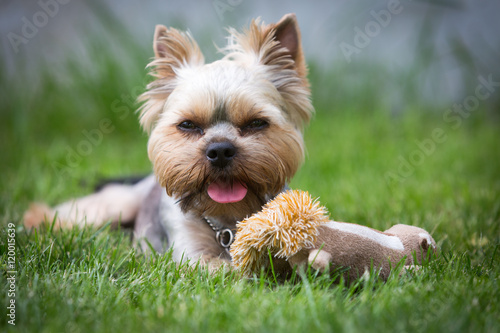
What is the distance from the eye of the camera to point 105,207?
456 centimetres

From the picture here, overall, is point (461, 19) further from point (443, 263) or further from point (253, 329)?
point (253, 329)

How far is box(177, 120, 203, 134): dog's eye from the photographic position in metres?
3.35

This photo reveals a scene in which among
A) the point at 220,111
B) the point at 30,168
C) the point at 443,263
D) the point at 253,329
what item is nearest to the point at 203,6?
the point at 30,168

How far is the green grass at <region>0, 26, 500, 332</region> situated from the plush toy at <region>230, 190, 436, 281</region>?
11 centimetres

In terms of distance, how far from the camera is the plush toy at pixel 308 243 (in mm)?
2623

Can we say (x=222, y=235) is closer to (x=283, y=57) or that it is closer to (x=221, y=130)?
(x=221, y=130)

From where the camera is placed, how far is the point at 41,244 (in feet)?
11.1

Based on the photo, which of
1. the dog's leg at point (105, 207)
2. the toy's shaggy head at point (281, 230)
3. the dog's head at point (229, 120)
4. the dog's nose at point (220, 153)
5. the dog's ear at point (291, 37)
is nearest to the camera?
the toy's shaggy head at point (281, 230)

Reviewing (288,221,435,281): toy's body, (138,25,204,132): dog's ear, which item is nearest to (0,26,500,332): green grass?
(288,221,435,281): toy's body

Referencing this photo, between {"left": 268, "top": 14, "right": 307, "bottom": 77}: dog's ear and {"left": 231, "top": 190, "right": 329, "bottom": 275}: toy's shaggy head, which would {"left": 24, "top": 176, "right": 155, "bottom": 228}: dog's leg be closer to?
{"left": 268, "top": 14, "right": 307, "bottom": 77}: dog's ear

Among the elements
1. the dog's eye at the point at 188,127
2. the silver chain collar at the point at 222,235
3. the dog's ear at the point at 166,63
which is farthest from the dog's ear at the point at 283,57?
the silver chain collar at the point at 222,235

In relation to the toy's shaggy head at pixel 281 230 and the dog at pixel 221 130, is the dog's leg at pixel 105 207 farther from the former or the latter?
the toy's shaggy head at pixel 281 230

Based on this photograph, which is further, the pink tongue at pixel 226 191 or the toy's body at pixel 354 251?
the pink tongue at pixel 226 191

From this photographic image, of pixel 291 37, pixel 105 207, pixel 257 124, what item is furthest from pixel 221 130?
pixel 105 207
